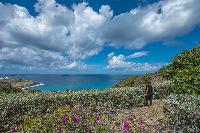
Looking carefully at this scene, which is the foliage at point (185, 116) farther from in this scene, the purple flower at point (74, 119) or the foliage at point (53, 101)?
the foliage at point (53, 101)

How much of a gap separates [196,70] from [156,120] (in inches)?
337

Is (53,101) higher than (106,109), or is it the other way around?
(53,101)

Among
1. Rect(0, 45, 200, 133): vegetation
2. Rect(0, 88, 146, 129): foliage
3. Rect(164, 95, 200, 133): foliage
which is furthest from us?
Rect(0, 88, 146, 129): foliage

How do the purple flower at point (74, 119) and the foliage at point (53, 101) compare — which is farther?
the foliage at point (53, 101)

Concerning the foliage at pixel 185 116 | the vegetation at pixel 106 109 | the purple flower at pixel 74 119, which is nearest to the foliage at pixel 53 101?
the vegetation at pixel 106 109

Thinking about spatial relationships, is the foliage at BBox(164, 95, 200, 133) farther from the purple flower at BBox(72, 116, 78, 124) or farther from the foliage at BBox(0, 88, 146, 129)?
the foliage at BBox(0, 88, 146, 129)

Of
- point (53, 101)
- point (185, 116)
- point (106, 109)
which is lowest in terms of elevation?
point (106, 109)

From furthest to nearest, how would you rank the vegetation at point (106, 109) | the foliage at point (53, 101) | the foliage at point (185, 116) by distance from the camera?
the foliage at point (53, 101)
the vegetation at point (106, 109)
the foliage at point (185, 116)

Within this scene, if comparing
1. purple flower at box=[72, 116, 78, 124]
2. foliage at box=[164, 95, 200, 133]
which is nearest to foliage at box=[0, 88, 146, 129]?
foliage at box=[164, 95, 200, 133]

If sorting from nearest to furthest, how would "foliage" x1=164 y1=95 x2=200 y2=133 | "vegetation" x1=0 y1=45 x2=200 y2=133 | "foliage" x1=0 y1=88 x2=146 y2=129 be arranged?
"foliage" x1=164 y1=95 x2=200 y2=133, "vegetation" x1=0 y1=45 x2=200 y2=133, "foliage" x1=0 y1=88 x2=146 y2=129

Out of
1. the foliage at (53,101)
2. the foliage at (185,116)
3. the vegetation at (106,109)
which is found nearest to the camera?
the foliage at (185,116)

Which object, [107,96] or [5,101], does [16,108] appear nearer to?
[5,101]

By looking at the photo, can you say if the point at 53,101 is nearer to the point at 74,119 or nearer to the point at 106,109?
the point at 106,109

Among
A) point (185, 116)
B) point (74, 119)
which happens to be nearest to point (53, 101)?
point (74, 119)
